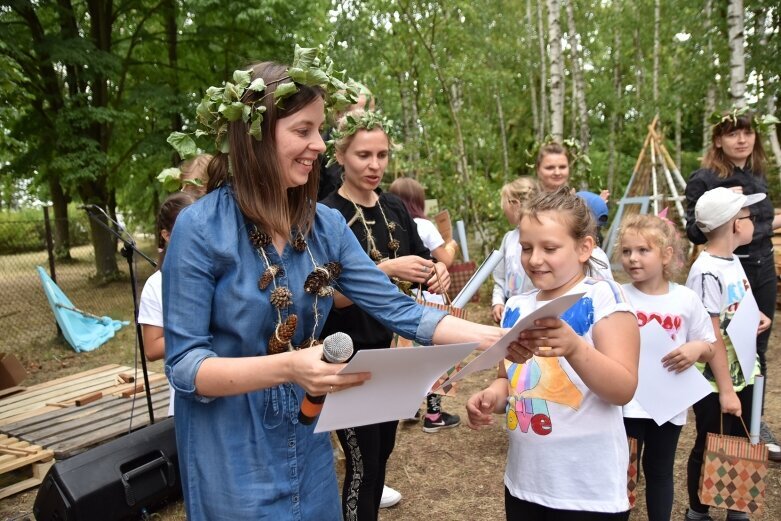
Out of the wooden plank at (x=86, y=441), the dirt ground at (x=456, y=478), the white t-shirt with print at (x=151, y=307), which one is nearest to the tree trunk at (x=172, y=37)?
the wooden plank at (x=86, y=441)

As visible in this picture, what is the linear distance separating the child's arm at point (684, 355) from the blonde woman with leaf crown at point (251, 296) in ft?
4.15

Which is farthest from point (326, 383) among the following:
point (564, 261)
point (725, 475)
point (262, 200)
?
point (725, 475)

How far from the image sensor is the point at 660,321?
8.61 feet

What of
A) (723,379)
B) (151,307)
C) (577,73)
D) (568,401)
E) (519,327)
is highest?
(577,73)

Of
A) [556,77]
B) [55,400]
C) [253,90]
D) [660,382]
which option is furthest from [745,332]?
[556,77]

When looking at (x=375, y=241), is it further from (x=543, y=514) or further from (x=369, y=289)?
(x=543, y=514)

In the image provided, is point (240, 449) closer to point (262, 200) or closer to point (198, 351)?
point (198, 351)

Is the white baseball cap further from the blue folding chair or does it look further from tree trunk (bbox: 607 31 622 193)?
tree trunk (bbox: 607 31 622 193)

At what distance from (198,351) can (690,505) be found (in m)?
2.89

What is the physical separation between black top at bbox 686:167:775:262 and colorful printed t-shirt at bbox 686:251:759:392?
501 mm

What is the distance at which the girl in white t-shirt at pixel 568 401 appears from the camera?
5.67ft

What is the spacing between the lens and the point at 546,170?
3846mm

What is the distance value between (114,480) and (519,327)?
9.00 ft

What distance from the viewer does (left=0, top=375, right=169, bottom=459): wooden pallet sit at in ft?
13.3
